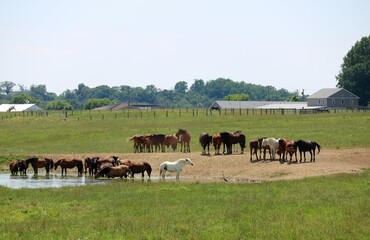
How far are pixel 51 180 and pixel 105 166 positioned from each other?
3.10 meters

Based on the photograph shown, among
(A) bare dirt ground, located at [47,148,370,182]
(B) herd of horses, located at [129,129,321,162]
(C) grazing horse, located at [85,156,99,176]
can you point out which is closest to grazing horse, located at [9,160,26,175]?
(C) grazing horse, located at [85,156,99,176]

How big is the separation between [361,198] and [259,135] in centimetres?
3130

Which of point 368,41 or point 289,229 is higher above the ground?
point 368,41

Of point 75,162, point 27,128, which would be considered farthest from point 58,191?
point 27,128

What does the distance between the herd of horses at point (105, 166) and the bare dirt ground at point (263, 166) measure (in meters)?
1.96

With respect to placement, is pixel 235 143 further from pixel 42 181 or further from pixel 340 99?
→ pixel 340 99

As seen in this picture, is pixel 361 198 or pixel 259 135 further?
pixel 259 135

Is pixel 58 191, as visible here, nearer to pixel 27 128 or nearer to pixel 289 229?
pixel 289 229

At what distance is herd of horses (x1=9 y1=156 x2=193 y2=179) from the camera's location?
35.8 m

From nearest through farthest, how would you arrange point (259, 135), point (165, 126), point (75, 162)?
point (75, 162) → point (259, 135) → point (165, 126)

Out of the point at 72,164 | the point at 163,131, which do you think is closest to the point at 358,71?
the point at 163,131

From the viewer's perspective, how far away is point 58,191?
91.9 ft

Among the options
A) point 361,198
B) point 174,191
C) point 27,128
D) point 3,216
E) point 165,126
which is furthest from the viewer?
point 27,128

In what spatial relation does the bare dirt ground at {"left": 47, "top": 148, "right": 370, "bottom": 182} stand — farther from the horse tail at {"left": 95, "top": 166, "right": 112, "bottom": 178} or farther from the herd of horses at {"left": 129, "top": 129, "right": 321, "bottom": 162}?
the horse tail at {"left": 95, "top": 166, "right": 112, "bottom": 178}
